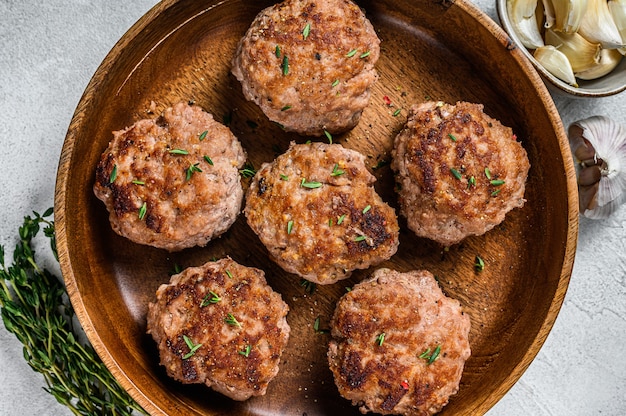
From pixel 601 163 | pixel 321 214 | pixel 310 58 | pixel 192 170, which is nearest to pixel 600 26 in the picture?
pixel 601 163

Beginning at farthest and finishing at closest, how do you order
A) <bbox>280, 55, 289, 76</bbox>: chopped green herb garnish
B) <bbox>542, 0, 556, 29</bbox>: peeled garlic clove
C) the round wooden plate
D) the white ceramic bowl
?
<bbox>542, 0, 556, 29</bbox>: peeled garlic clove < the white ceramic bowl < the round wooden plate < <bbox>280, 55, 289, 76</bbox>: chopped green herb garnish

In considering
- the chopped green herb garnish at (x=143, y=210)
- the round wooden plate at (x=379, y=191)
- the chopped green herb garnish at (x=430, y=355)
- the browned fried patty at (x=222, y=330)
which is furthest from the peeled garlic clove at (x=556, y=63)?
the chopped green herb garnish at (x=143, y=210)

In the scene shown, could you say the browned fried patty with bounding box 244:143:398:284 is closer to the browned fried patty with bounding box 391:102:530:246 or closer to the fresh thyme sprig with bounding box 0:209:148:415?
the browned fried patty with bounding box 391:102:530:246

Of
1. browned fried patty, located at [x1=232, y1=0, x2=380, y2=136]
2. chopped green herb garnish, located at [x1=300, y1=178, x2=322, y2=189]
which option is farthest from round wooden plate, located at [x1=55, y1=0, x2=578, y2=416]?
chopped green herb garnish, located at [x1=300, y1=178, x2=322, y2=189]

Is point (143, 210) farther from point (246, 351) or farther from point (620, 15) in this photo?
point (620, 15)

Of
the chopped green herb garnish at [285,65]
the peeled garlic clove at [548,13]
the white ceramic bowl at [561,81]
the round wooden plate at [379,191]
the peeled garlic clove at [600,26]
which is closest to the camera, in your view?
the chopped green herb garnish at [285,65]

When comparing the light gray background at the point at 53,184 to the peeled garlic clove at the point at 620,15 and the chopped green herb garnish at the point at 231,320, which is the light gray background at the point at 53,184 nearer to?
the peeled garlic clove at the point at 620,15

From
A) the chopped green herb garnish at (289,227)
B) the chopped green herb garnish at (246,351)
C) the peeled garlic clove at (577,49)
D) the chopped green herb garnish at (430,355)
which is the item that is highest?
the chopped green herb garnish at (289,227)
